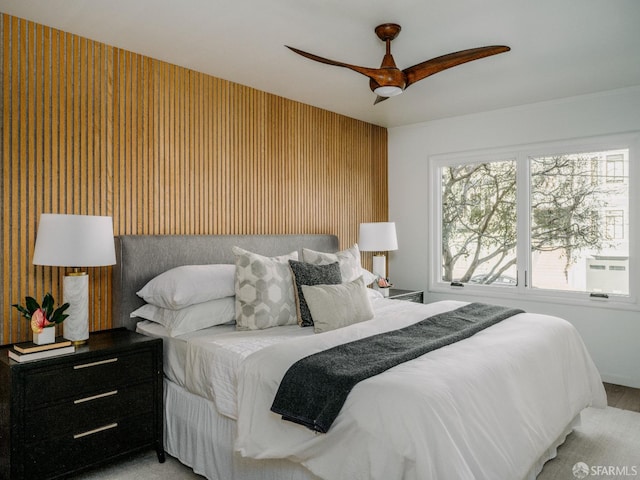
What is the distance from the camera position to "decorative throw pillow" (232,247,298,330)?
2.82 meters

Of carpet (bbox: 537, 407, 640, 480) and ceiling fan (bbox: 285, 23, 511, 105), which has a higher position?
ceiling fan (bbox: 285, 23, 511, 105)

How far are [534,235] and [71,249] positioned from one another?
13.1ft

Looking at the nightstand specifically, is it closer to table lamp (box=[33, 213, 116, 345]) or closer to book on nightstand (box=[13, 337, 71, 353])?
table lamp (box=[33, 213, 116, 345])

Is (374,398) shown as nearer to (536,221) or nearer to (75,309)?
(75,309)

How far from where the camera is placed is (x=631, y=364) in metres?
3.90

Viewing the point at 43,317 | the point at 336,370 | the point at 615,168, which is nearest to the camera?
the point at 336,370

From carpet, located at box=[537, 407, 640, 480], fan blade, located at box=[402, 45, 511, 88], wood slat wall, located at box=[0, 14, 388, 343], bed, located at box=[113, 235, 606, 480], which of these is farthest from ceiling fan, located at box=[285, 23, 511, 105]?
carpet, located at box=[537, 407, 640, 480]

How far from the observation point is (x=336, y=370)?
1906mm

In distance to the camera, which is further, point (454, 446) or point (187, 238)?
point (187, 238)

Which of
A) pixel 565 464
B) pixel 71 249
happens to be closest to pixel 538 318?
pixel 565 464

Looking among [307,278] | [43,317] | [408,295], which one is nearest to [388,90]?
[307,278]

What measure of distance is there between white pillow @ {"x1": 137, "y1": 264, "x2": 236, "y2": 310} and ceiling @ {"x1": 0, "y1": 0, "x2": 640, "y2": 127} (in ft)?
4.85

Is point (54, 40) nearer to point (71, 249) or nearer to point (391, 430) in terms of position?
point (71, 249)

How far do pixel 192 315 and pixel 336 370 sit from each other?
3.92ft
